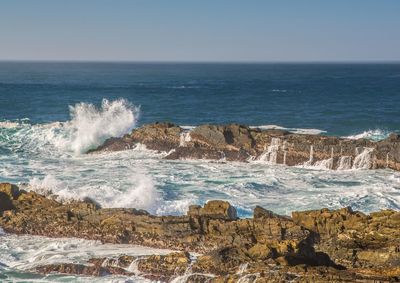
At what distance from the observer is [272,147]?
42844 mm

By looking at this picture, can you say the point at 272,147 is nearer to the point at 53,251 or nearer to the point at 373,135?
the point at 373,135

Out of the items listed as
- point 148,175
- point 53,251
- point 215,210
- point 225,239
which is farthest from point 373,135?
point 53,251

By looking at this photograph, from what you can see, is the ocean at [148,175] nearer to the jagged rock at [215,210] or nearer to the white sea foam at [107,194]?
the white sea foam at [107,194]

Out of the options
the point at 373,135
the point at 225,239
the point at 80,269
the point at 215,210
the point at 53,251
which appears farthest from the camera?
the point at 373,135

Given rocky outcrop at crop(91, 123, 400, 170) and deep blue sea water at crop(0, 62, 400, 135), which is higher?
rocky outcrop at crop(91, 123, 400, 170)

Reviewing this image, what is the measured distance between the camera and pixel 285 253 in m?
19.7

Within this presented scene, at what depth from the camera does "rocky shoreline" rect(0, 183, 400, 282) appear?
738 inches

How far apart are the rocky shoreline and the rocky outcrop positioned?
17185 mm

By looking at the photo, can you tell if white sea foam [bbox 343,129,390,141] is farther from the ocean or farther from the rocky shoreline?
the rocky shoreline

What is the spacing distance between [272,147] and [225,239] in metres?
21.0

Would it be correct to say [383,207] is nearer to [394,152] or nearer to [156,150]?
[394,152]

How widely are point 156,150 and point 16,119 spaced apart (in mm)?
28164

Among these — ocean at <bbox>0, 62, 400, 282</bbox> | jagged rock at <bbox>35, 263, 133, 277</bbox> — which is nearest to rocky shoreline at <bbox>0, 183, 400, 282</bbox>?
jagged rock at <bbox>35, 263, 133, 277</bbox>

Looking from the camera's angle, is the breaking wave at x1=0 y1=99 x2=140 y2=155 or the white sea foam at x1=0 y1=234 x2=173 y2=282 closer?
the white sea foam at x1=0 y1=234 x2=173 y2=282
